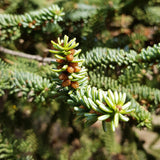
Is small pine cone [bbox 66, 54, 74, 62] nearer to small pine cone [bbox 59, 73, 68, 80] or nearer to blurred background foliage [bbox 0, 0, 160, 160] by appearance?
small pine cone [bbox 59, 73, 68, 80]

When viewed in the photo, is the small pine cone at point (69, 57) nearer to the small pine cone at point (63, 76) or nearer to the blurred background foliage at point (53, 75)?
the small pine cone at point (63, 76)

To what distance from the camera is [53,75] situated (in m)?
0.54

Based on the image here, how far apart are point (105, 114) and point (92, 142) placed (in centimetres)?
77

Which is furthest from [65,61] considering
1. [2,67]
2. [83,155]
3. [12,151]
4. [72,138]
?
[72,138]

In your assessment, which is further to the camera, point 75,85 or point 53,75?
point 53,75

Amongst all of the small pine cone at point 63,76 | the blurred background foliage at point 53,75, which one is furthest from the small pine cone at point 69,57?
the blurred background foliage at point 53,75

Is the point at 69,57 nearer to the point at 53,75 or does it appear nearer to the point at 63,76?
the point at 63,76

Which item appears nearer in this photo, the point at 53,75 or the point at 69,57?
the point at 69,57

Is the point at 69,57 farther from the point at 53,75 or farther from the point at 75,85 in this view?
the point at 53,75

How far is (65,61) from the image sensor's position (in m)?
0.39

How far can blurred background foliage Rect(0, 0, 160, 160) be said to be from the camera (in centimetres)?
62

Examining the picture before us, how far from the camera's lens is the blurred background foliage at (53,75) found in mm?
617

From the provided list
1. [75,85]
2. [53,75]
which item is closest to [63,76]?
[75,85]

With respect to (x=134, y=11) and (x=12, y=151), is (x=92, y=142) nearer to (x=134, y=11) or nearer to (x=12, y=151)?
(x=12, y=151)
